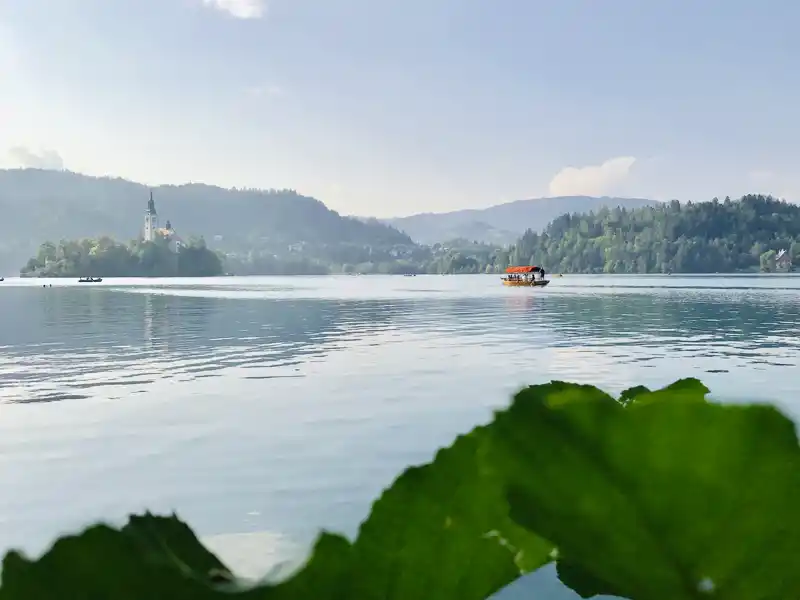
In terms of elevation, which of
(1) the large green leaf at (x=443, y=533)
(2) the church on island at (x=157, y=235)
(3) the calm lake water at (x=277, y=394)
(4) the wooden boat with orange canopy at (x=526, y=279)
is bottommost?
(3) the calm lake water at (x=277, y=394)

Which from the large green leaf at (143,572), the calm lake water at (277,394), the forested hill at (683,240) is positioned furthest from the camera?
the forested hill at (683,240)

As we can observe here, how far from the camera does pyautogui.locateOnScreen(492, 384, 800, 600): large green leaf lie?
0.83 feet

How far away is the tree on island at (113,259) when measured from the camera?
122 metres

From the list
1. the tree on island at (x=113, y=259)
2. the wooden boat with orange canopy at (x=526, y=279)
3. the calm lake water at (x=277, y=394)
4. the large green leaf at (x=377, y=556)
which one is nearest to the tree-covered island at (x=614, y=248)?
the tree on island at (x=113, y=259)

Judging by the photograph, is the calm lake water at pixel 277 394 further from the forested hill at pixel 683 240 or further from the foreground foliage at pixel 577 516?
the forested hill at pixel 683 240

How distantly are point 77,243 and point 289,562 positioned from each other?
13488 centimetres

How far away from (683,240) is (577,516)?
150630 millimetres

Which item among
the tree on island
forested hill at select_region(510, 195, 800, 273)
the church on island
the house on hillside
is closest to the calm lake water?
the tree on island

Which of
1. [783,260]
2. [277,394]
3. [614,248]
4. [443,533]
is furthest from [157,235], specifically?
[443,533]

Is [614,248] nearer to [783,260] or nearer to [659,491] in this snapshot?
[783,260]

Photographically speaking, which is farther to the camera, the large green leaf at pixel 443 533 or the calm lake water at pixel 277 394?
the calm lake water at pixel 277 394

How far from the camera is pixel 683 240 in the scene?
142125mm

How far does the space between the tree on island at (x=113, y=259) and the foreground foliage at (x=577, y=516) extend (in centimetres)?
12727

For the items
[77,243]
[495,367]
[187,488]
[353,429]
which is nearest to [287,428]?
[353,429]
